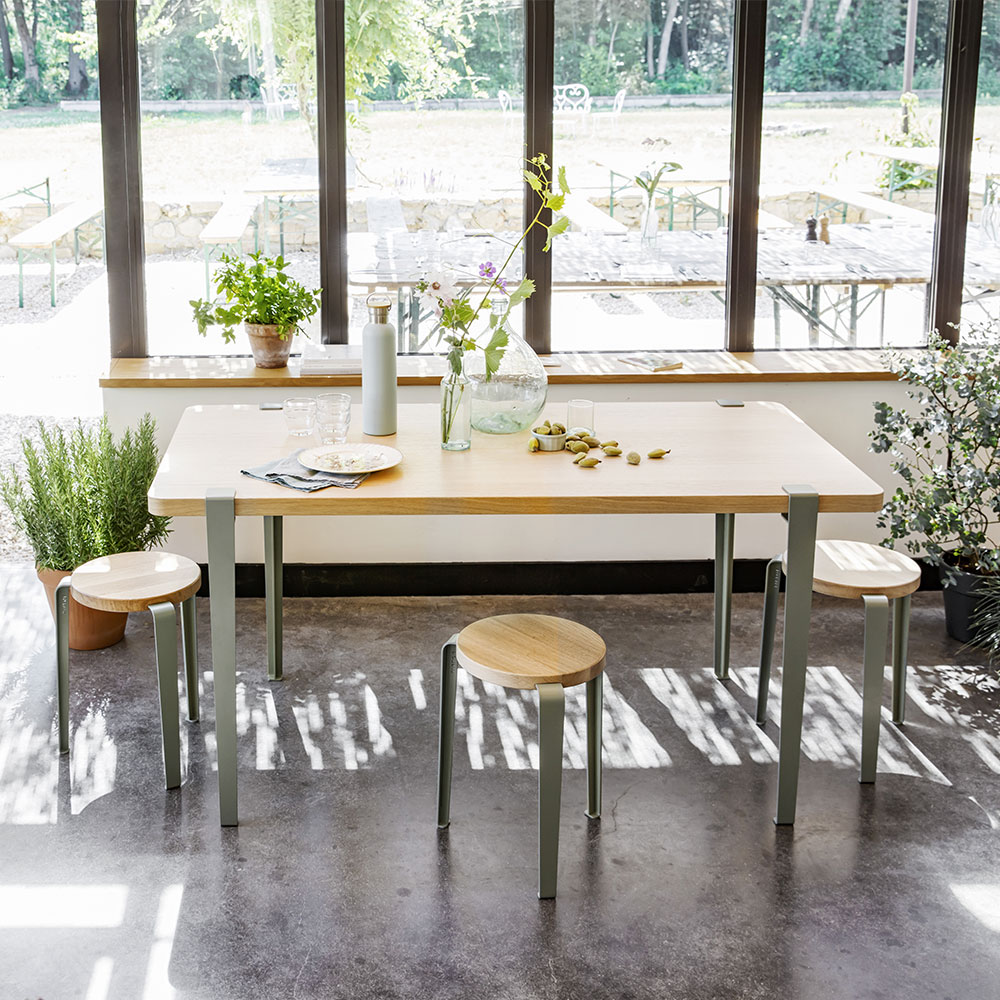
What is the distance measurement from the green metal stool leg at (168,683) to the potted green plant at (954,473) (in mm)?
2132

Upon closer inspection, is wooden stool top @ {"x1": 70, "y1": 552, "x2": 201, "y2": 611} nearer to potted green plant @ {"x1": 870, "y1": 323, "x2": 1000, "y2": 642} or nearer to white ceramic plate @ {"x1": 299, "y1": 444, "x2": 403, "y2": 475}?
white ceramic plate @ {"x1": 299, "y1": 444, "x2": 403, "y2": 475}

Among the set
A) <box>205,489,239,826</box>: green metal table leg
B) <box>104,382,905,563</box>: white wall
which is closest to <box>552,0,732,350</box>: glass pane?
<box>104,382,905,563</box>: white wall

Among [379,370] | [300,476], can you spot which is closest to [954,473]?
[379,370]

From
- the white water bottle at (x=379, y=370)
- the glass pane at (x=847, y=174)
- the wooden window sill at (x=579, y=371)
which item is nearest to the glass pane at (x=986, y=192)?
the glass pane at (x=847, y=174)

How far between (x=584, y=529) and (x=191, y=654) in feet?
5.05

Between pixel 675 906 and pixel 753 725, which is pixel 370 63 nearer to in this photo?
pixel 753 725

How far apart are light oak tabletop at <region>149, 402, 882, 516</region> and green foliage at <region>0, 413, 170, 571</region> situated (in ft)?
1.58

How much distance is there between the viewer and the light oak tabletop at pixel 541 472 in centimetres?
293

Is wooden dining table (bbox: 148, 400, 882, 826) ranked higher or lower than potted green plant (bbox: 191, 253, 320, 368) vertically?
lower

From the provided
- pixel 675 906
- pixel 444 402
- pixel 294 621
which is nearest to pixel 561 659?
pixel 675 906

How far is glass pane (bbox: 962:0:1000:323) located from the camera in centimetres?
455

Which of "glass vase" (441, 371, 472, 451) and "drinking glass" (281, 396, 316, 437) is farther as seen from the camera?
"drinking glass" (281, 396, 316, 437)

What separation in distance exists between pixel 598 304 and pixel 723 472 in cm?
170

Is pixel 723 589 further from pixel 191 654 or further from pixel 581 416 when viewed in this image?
pixel 191 654
